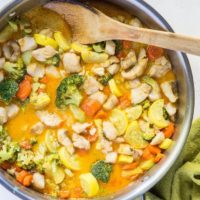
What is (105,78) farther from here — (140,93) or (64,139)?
(64,139)

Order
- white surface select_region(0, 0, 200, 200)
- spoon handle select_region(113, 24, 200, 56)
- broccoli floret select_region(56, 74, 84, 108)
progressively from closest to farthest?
spoon handle select_region(113, 24, 200, 56), broccoli floret select_region(56, 74, 84, 108), white surface select_region(0, 0, 200, 200)

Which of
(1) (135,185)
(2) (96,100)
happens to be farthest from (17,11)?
(1) (135,185)

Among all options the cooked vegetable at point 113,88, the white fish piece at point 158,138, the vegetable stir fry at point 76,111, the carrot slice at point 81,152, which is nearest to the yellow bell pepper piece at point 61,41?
the vegetable stir fry at point 76,111

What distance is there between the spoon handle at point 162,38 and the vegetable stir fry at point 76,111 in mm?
165

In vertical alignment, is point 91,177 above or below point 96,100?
below

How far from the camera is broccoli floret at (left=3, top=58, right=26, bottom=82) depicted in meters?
2.83

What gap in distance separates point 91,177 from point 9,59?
0.65 m

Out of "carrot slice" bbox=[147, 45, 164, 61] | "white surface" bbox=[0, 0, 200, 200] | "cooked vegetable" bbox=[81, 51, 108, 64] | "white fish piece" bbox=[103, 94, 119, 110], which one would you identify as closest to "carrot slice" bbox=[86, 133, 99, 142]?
"white fish piece" bbox=[103, 94, 119, 110]

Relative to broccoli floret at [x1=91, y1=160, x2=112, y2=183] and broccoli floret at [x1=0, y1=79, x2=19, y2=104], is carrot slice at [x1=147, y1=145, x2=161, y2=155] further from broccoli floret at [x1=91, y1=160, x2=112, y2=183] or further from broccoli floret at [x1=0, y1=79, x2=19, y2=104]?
broccoli floret at [x1=0, y1=79, x2=19, y2=104]

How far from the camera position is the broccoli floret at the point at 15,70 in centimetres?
283

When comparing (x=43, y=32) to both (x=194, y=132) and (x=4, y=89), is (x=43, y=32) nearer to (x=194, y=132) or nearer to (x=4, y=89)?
(x=4, y=89)

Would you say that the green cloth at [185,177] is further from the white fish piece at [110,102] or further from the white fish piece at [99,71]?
the white fish piece at [99,71]

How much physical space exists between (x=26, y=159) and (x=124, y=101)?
1.68 ft

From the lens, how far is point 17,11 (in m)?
2.82
